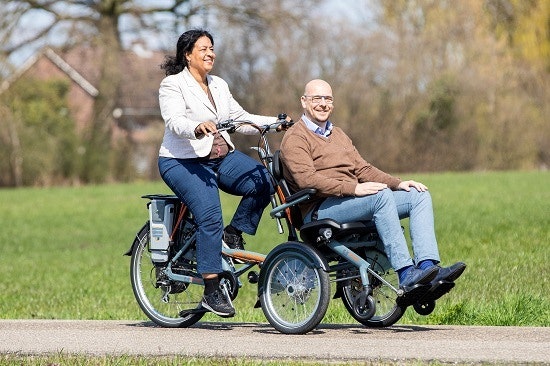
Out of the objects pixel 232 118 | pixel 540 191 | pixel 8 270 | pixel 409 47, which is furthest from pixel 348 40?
pixel 232 118

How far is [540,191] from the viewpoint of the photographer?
88.4 feet

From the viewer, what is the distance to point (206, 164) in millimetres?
8398

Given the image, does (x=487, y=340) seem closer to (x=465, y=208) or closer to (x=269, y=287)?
(x=269, y=287)

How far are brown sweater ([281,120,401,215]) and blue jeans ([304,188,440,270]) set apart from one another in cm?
11

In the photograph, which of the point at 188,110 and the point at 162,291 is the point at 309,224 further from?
the point at 162,291

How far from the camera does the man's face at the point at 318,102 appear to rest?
26.2ft

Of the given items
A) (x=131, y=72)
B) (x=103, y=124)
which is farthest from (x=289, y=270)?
(x=131, y=72)

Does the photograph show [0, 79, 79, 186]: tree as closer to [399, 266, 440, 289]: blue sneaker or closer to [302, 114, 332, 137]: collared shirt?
[302, 114, 332, 137]: collared shirt

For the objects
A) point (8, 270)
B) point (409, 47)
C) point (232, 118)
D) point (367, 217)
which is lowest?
point (8, 270)

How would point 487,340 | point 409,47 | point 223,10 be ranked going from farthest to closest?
point 409,47
point 223,10
point 487,340

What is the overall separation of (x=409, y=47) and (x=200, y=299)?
37594mm

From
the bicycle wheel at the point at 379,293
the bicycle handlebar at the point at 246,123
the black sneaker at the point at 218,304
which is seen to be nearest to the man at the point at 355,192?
the bicycle handlebar at the point at 246,123

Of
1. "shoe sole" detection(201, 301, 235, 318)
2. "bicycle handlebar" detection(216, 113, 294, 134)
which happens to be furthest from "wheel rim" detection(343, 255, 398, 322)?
"bicycle handlebar" detection(216, 113, 294, 134)

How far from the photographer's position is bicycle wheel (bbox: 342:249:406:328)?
7867mm
